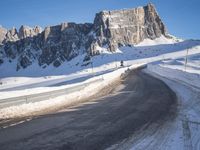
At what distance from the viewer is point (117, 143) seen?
845 centimetres

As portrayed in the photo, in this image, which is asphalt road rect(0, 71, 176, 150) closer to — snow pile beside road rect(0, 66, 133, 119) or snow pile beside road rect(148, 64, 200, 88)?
snow pile beside road rect(0, 66, 133, 119)

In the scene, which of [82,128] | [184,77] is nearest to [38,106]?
[82,128]

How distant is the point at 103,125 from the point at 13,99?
5.33 m

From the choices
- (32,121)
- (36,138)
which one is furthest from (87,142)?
(32,121)

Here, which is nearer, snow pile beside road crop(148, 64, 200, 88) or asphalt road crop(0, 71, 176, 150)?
asphalt road crop(0, 71, 176, 150)

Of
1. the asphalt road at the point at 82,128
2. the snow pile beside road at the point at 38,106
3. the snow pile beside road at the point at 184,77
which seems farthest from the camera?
the snow pile beside road at the point at 184,77

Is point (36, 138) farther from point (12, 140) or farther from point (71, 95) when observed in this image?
point (71, 95)

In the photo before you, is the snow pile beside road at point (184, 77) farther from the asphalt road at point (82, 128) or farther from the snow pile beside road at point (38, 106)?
the asphalt road at point (82, 128)

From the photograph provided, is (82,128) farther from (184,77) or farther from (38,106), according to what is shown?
(184,77)

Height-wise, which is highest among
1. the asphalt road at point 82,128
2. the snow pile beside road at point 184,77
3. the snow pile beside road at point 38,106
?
the asphalt road at point 82,128

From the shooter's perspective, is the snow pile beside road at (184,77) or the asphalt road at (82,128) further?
the snow pile beside road at (184,77)

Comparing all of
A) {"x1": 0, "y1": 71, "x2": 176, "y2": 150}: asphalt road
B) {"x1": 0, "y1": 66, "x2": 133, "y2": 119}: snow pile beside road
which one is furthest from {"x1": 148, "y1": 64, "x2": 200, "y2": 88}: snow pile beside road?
{"x1": 0, "y1": 71, "x2": 176, "y2": 150}: asphalt road

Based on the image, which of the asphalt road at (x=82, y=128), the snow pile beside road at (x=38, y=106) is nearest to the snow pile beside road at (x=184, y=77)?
the snow pile beside road at (x=38, y=106)

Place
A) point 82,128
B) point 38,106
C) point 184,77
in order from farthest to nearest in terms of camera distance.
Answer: point 184,77, point 38,106, point 82,128
